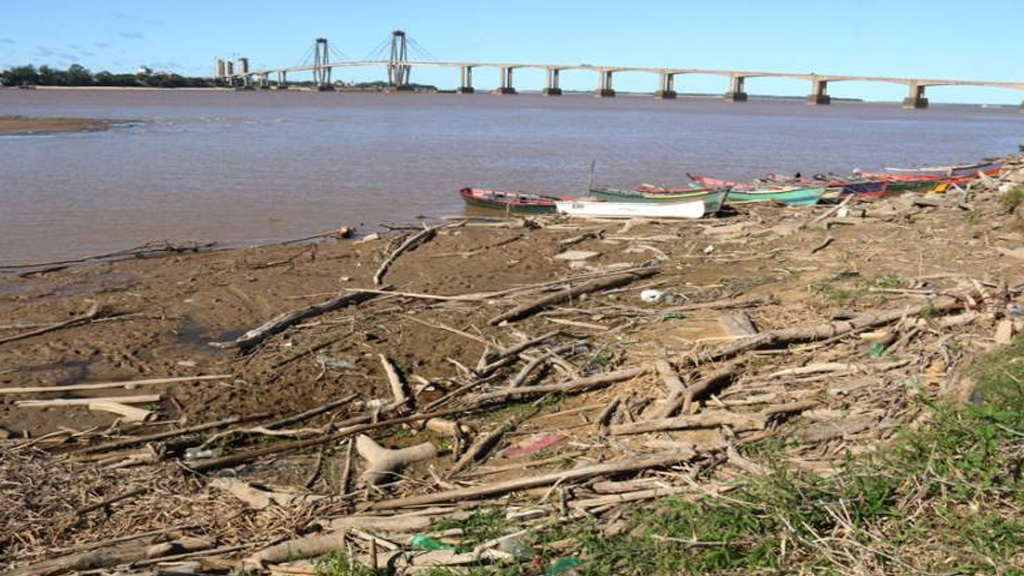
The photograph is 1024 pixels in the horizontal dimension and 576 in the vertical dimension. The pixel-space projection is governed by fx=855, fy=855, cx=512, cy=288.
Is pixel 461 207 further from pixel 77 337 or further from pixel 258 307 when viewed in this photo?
pixel 77 337

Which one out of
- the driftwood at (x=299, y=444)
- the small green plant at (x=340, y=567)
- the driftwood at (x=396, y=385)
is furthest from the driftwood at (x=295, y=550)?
the driftwood at (x=396, y=385)

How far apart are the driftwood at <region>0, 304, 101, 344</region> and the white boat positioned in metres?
9.04

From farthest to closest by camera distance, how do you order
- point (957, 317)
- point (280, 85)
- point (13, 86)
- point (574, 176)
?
point (280, 85) < point (13, 86) < point (574, 176) < point (957, 317)

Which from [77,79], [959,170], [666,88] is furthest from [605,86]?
[959,170]

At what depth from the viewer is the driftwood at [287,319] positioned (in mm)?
8930

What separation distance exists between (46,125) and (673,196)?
41.0m

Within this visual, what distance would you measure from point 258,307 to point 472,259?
3.50 m

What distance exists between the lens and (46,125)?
152ft

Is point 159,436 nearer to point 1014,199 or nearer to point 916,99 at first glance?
point 1014,199

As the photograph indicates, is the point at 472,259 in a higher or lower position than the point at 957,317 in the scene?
lower

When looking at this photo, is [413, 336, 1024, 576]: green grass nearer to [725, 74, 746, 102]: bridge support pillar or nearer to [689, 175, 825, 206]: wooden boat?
[689, 175, 825, 206]: wooden boat

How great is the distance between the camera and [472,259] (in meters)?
13.0

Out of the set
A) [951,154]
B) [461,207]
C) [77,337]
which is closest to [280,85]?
[951,154]

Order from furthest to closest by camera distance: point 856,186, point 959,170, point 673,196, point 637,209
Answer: point 959,170
point 856,186
point 673,196
point 637,209
